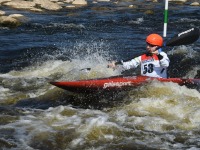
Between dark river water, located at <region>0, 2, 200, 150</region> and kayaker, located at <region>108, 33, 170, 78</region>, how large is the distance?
0.31 metres

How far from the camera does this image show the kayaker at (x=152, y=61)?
7925 millimetres

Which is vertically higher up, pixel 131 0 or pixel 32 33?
pixel 131 0

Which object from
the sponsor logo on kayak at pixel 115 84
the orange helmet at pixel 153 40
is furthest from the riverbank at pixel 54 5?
the orange helmet at pixel 153 40

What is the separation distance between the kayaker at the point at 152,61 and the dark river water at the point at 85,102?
0.31 m

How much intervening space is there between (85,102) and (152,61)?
1.64 m

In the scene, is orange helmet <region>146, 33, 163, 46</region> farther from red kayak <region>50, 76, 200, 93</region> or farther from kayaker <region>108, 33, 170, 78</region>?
red kayak <region>50, 76, 200, 93</region>

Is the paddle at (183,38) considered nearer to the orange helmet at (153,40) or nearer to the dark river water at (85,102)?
the orange helmet at (153,40)

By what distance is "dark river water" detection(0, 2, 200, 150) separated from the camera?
6144mm

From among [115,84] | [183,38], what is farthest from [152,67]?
[183,38]

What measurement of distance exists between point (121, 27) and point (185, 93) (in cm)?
928

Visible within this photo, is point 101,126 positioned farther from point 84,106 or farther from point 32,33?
point 32,33

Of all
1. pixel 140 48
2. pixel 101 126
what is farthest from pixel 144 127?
pixel 140 48

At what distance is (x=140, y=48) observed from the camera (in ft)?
43.6

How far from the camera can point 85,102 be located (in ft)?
26.7
